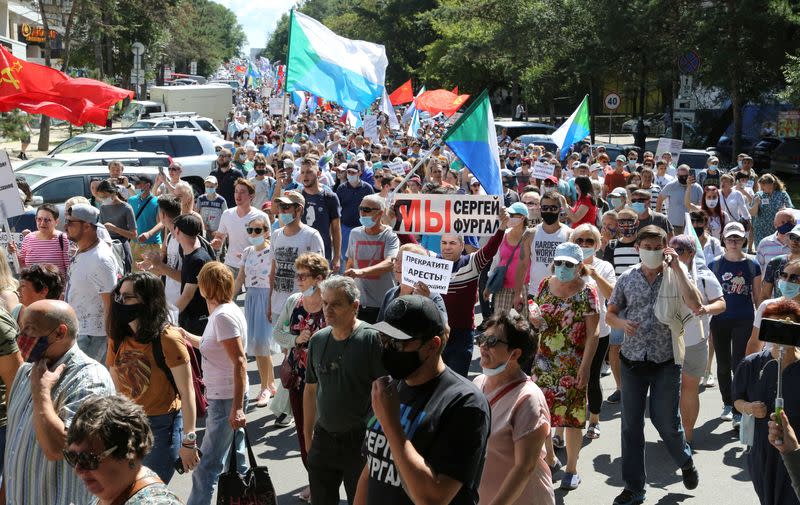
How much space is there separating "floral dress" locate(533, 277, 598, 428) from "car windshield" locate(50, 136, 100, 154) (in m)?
17.6

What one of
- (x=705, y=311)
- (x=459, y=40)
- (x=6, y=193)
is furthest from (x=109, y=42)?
(x=705, y=311)

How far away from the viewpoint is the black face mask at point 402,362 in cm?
360

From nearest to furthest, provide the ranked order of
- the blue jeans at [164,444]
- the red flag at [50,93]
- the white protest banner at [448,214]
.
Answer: the blue jeans at [164,444] → the white protest banner at [448,214] → the red flag at [50,93]

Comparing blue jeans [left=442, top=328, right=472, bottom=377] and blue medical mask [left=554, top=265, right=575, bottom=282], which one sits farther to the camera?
blue jeans [left=442, top=328, right=472, bottom=377]

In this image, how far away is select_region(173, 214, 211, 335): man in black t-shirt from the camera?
788 cm

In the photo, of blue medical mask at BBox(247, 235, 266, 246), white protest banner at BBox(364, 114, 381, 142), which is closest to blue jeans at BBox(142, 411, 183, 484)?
blue medical mask at BBox(247, 235, 266, 246)

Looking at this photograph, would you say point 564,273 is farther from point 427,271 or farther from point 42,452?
point 42,452

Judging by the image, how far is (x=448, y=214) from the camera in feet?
28.9

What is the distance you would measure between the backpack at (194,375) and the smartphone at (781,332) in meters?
3.04

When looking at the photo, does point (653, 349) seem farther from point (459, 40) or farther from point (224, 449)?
point (459, 40)

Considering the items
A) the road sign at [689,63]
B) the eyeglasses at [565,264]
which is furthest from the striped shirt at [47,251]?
the road sign at [689,63]

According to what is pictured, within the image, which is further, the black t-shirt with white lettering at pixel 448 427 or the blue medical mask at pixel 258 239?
the blue medical mask at pixel 258 239

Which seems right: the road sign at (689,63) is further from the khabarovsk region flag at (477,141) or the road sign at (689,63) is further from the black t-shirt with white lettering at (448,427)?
the black t-shirt with white lettering at (448,427)

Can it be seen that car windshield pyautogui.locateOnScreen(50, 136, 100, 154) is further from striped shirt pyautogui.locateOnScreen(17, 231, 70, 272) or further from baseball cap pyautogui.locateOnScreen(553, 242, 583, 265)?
baseball cap pyautogui.locateOnScreen(553, 242, 583, 265)
